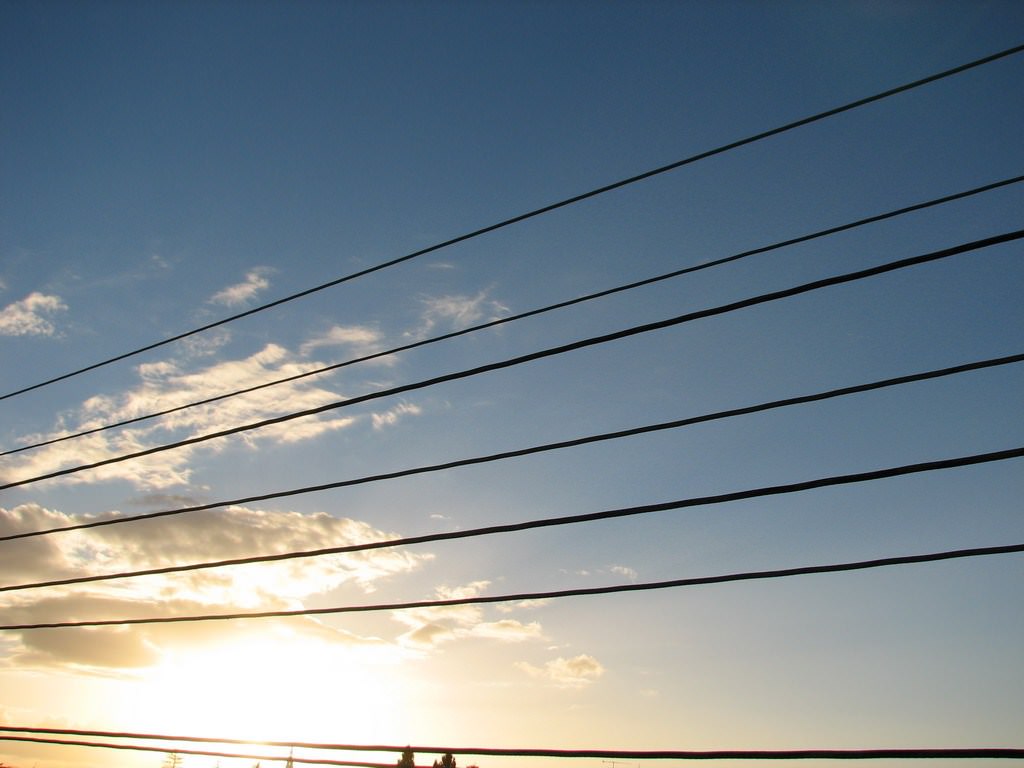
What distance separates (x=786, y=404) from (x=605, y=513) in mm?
1291

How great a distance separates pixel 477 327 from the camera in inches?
245

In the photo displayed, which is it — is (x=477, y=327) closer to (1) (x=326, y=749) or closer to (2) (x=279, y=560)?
(2) (x=279, y=560)

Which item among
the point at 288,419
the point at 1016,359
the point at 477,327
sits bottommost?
the point at 1016,359

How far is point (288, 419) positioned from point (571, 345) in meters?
2.52

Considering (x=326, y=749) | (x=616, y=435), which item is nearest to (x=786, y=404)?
(x=616, y=435)

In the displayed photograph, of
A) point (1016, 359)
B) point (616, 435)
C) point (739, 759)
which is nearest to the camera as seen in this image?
point (739, 759)

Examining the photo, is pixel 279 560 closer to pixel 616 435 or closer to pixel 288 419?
pixel 288 419

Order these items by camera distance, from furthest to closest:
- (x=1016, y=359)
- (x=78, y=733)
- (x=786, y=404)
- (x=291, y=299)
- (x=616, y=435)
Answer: (x=291, y=299) → (x=78, y=733) → (x=616, y=435) → (x=786, y=404) → (x=1016, y=359)

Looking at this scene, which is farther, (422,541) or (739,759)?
(422,541)

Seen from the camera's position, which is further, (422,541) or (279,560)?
(279,560)

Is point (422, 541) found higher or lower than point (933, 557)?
higher

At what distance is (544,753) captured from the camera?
417cm

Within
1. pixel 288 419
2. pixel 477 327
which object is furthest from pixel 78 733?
pixel 477 327

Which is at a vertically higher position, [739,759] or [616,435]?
[616,435]
